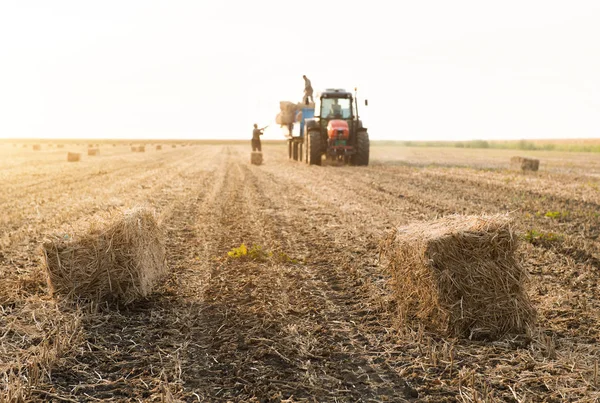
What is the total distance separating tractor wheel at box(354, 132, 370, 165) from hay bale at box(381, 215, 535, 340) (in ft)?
64.9

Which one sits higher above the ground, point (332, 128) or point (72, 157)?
point (332, 128)

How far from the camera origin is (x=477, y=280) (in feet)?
16.0

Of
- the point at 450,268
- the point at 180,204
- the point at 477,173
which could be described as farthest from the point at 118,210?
the point at 477,173

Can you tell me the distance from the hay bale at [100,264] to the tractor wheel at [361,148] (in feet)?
63.9

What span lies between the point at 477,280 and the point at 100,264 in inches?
148

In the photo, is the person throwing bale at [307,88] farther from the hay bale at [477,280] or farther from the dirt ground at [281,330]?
the hay bale at [477,280]

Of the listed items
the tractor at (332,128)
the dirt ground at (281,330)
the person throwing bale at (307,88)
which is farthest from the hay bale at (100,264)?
the person throwing bale at (307,88)

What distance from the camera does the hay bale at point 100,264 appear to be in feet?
18.4

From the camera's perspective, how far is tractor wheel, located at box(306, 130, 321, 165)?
24.3 m

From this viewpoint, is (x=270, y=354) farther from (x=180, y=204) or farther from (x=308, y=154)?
(x=308, y=154)

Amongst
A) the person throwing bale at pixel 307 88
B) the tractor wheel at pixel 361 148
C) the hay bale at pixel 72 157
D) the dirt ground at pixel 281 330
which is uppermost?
the person throwing bale at pixel 307 88

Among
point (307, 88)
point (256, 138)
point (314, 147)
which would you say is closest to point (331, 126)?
point (314, 147)

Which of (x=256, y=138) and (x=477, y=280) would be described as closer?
(x=477, y=280)

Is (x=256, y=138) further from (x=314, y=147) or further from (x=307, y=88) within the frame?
(x=314, y=147)
